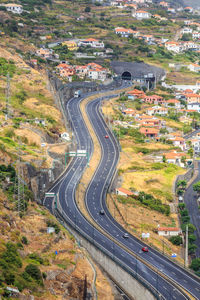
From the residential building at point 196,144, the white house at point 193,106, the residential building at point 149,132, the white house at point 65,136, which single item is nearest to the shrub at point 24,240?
the white house at point 65,136

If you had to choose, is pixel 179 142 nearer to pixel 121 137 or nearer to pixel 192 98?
pixel 121 137

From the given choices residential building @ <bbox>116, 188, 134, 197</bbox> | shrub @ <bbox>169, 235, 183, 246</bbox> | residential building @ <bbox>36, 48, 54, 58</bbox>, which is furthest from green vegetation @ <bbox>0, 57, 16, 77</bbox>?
shrub @ <bbox>169, 235, 183, 246</bbox>

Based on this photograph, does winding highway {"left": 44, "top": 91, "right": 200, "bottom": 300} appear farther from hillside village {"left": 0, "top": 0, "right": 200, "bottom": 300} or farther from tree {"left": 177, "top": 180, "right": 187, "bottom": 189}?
tree {"left": 177, "top": 180, "right": 187, "bottom": 189}

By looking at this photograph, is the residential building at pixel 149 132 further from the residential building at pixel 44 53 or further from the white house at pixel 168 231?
the residential building at pixel 44 53

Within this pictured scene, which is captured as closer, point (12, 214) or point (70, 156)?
point (12, 214)

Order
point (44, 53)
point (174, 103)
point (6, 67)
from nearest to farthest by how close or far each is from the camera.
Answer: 1. point (6, 67)
2. point (174, 103)
3. point (44, 53)

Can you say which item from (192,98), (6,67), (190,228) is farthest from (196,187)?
(192,98)

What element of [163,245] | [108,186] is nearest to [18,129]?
[108,186]

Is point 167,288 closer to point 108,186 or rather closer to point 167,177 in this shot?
point 108,186
